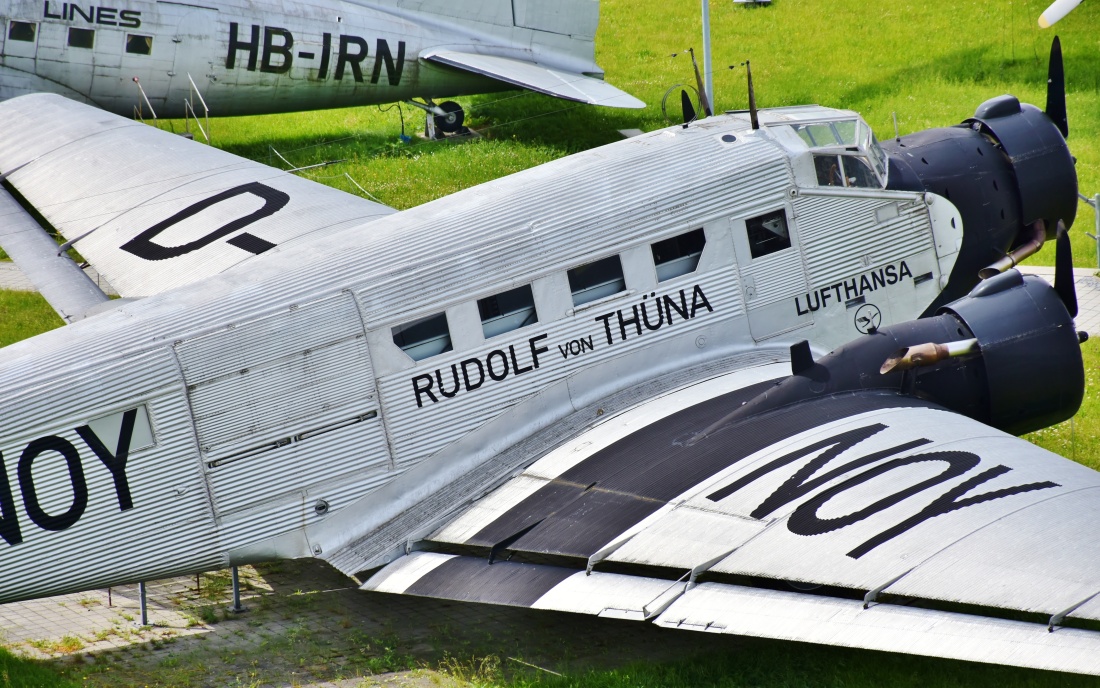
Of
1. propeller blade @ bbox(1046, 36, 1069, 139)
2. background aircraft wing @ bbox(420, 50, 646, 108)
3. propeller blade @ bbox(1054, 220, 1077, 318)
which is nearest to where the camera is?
propeller blade @ bbox(1054, 220, 1077, 318)

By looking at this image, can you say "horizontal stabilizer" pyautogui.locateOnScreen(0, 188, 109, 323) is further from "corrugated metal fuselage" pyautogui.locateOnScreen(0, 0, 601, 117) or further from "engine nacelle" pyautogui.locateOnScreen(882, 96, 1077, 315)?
"engine nacelle" pyautogui.locateOnScreen(882, 96, 1077, 315)

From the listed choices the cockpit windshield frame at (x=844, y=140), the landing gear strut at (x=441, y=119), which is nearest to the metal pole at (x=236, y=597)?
the cockpit windshield frame at (x=844, y=140)

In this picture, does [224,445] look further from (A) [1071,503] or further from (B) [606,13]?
(B) [606,13]

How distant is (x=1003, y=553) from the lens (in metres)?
7.32

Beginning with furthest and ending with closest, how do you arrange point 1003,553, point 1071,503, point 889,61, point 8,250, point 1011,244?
1. point 889,61
2. point 8,250
3. point 1011,244
4. point 1071,503
5. point 1003,553

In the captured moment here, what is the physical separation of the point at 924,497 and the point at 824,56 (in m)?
22.7

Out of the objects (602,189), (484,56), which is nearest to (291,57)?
(484,56)

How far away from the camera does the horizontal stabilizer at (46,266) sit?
12117 millimetres

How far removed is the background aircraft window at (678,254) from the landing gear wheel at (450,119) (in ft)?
47.8

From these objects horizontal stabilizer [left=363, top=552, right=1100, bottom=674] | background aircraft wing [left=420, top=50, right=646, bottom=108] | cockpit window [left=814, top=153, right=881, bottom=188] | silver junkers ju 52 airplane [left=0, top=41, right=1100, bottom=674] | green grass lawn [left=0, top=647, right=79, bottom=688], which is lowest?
green grass lawn [left=0, top=647, right=79, bottom=688]

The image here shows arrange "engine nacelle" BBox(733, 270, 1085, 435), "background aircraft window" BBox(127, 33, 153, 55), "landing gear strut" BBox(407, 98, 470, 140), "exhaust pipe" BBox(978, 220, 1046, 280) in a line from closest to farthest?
"engine nacelle" BBox(733, 270, 1085, 435) → "exhaust pipe" BBox(978, 220, 1046, 280) → "background aircraft window" BBox(127, 33, 153, 55) → "landing gear strut" BBox(407, 98, 470, 140)

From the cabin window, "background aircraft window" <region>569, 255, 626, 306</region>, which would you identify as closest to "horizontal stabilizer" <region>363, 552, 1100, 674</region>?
"background aircraft window" <region>569, 255, 626, 306</region>

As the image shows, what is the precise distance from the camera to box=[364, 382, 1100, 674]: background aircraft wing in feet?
23.3

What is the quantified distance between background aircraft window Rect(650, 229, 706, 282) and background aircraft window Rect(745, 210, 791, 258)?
1.76 ft
